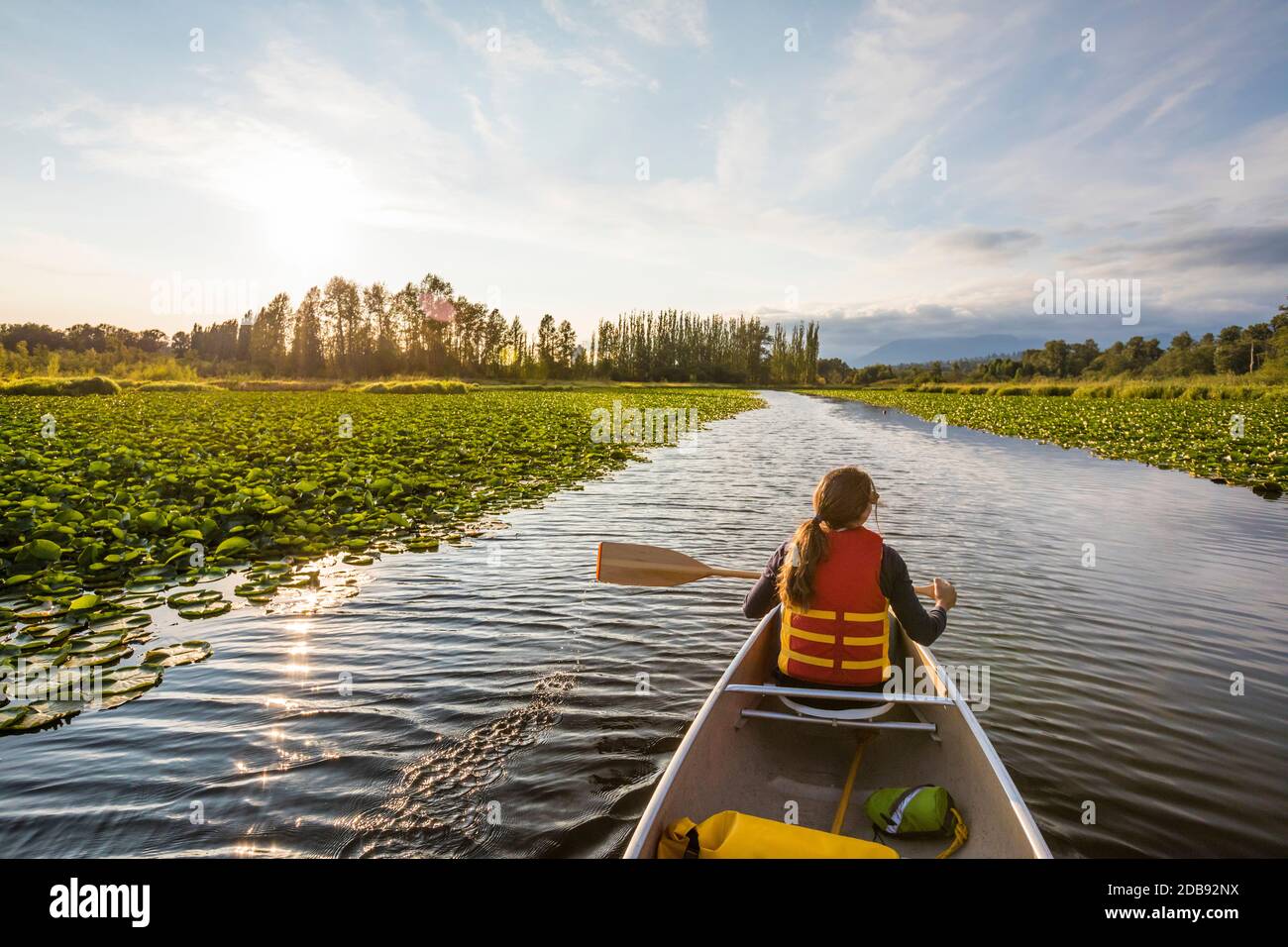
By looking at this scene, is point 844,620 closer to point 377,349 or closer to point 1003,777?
point 1003,777

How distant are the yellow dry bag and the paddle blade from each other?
10.9 ft

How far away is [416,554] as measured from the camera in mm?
8523

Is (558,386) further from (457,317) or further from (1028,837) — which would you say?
(1028,837)

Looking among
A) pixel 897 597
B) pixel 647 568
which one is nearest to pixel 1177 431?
pixel 647 568

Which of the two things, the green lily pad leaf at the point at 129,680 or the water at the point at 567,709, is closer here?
the water at the point at 567,709

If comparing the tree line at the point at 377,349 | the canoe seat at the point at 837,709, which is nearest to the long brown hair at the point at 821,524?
the canoe seat at the point at 837,709

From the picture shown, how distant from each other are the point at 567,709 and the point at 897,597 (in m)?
2.26

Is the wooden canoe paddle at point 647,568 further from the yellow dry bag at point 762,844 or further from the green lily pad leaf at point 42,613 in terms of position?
the green lily pad leaf at point 42,613

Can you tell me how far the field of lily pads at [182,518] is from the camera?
5.23 meters

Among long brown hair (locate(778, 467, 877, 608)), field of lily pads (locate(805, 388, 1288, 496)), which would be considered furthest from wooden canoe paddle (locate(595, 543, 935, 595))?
field of lily pads (locate(805, 388, 1288, 496))

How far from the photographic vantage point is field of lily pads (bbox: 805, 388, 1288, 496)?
51.4 ft

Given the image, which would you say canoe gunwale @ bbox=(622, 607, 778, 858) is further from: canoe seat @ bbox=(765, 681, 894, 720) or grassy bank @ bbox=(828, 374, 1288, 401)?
grassy bank @ bbox=(828, 374, 1288, 401)

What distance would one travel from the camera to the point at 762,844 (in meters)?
2.66
